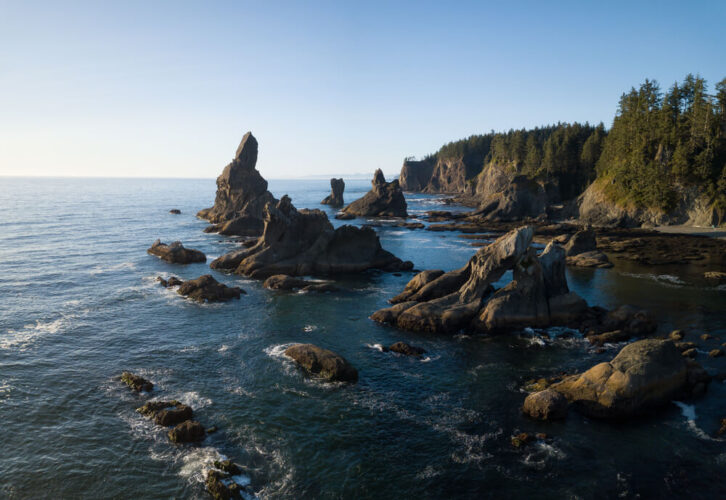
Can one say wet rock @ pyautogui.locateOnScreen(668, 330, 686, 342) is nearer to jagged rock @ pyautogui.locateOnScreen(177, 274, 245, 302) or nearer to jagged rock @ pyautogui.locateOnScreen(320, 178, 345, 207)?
jagged rock @ pyautogui.locateOnScreen(177, 274, 245, 302)

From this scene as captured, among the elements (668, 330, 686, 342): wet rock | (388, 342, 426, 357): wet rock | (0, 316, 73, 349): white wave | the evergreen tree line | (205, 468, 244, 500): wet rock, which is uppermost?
the evergreen tree line

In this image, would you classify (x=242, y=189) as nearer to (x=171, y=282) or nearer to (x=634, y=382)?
(x=171, y=282)

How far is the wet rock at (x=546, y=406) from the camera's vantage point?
89.8 ft

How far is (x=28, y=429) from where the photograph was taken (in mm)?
27469

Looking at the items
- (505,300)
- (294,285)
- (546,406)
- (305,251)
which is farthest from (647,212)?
(546,406)

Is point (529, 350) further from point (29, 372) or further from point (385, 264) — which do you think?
point (29, 372)

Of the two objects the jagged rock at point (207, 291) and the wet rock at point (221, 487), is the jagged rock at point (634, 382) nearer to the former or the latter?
the wet rock at point (221, 487)

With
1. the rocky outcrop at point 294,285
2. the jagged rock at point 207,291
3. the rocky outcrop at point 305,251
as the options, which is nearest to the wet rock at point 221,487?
the jagged rock at point 207,291

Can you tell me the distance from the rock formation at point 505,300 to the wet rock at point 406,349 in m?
5.12

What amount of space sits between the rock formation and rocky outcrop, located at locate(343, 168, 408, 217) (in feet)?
328

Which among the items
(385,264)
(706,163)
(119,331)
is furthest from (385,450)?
(706,163)

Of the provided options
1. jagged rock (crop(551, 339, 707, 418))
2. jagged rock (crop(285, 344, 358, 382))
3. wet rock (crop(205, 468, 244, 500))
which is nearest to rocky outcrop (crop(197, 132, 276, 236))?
jagged rock (crop(285, 344, 358, 382))

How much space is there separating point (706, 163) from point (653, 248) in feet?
88.1

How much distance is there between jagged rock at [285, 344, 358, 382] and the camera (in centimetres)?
3316
